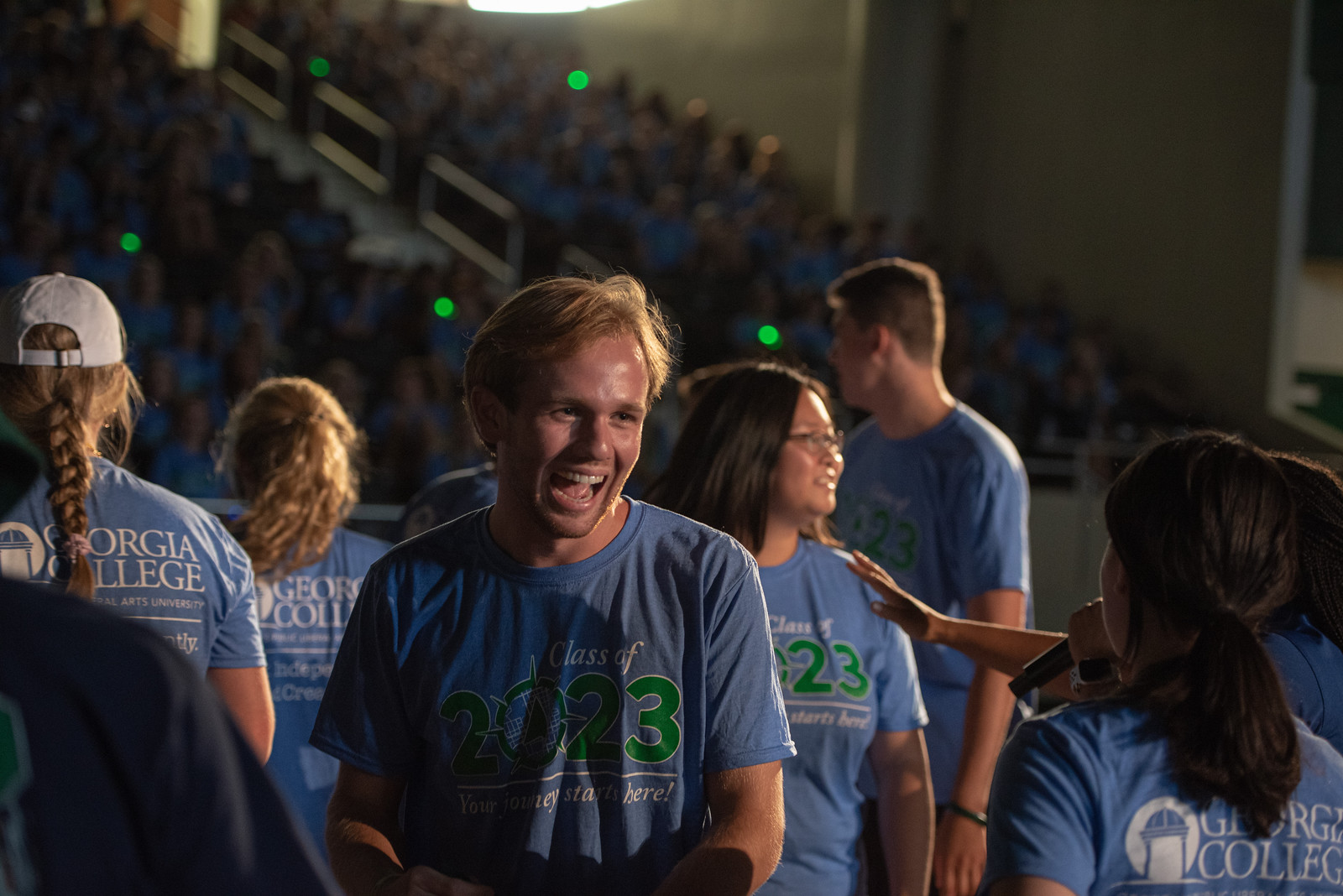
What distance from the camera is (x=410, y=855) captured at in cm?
178

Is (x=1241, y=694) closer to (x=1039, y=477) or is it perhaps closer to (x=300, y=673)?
(x=300, y=673)

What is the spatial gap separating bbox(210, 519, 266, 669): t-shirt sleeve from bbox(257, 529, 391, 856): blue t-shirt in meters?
0.45

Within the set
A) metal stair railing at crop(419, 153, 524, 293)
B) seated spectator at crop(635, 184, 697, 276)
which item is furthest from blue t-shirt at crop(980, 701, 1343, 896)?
seated spectator at crop(635, 184, 697, 276)

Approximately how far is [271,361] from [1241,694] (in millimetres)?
7602

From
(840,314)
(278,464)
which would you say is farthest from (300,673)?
(840,314)

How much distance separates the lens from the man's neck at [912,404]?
3418 mm

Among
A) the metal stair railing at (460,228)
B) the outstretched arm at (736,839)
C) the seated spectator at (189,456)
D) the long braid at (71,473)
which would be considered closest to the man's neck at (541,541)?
the outstretched arm at (736,839)

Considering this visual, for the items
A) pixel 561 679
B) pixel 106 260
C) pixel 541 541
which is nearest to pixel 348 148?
pixel 106 260

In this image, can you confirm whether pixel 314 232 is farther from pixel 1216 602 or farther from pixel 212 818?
pixel 212 818

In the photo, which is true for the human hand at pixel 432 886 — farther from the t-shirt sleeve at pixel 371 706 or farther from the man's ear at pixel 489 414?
the man's ear at pixel 489 414

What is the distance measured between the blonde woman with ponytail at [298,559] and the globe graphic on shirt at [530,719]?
121cm

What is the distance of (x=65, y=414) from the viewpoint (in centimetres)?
213

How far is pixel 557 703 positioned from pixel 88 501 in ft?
3.25

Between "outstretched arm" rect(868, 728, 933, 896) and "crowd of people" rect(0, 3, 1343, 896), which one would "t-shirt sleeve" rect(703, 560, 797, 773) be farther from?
"outstretched arm" rect(868, 728, 933, 896)
